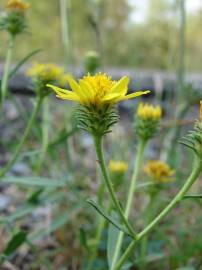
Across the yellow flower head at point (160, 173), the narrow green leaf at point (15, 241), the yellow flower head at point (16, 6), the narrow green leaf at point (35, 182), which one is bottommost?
the narrow green leaf at point (15, 241)

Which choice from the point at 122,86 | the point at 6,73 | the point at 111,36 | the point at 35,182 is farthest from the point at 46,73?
the point at 111,36

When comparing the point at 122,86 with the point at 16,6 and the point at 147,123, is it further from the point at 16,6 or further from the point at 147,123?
the point at 16,6

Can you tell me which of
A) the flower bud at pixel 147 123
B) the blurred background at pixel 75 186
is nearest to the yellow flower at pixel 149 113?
the flower bud at pixel 147 123

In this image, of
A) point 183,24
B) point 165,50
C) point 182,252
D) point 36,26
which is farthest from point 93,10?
point 165,50

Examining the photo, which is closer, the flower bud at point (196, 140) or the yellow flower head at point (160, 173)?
the flower bud at point (196, 140)

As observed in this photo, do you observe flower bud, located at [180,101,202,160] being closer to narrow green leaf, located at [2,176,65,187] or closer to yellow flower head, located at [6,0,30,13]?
narrow green leaf, located at [2,176,65,187]

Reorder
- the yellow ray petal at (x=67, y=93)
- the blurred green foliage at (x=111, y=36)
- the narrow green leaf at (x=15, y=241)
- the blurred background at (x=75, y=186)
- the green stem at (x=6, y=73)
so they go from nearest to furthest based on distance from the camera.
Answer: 1. the yellow ray petal at (x=67, y=93)
2. the narrow green leaf at (x=15, y=241)
3. the green stem at (x=6, y=73)
4. the blurred background at (x=75, y=186)
5. the blurred green foliage at (x=111, y=36)

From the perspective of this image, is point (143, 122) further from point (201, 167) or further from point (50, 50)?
point (50, 50)

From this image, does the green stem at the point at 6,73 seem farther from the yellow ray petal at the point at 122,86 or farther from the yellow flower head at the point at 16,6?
the yellow ray petal at the point at 122,86

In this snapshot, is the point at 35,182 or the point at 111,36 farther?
the point at 111,36
